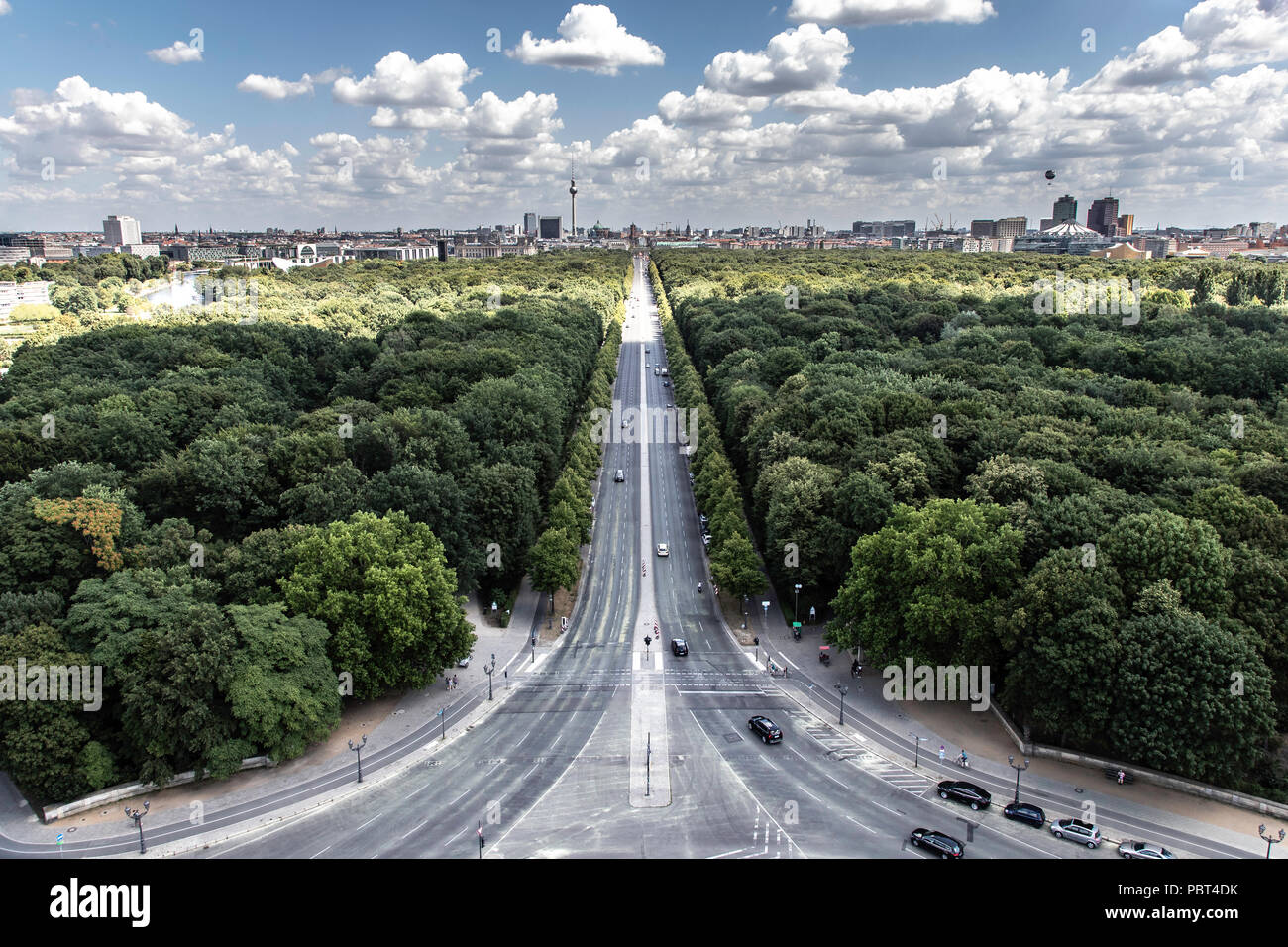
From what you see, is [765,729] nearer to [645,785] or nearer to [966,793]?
[645,785]

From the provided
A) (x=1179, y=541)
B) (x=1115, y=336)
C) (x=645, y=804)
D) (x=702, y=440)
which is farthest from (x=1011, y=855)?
(x=1115, y=336)

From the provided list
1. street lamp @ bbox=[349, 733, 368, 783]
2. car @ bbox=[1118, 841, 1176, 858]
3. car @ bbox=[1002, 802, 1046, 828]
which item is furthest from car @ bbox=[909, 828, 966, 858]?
street lamp @ bbox=[349, 733, 368, 783]

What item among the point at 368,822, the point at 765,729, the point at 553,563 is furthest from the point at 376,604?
the point at 765,729

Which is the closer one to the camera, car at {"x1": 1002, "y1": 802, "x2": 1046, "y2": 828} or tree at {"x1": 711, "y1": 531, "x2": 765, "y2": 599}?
car at {"x1": 1002, "y1": 802, "x2": 1046, "y2": 828}

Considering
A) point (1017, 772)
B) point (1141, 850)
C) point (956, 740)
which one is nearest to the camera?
point (1141, 850)

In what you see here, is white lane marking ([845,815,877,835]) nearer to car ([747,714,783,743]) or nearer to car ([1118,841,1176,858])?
car ([747,714,783,743])

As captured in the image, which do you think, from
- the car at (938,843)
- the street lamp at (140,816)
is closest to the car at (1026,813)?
the car at (938,843)

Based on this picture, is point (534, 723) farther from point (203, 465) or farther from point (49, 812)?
point (203, 465)
